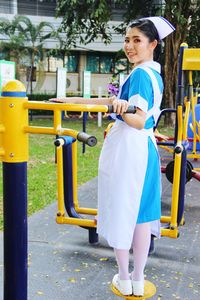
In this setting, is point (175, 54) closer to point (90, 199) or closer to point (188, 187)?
point (188, 187)

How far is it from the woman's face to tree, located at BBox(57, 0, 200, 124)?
395 inches

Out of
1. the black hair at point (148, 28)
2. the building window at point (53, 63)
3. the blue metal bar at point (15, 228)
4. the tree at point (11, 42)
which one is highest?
the tree at point (11, 42)

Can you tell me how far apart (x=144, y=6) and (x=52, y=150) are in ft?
25.8

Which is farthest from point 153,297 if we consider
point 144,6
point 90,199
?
point 144,6

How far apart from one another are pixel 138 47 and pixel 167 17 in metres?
10.8

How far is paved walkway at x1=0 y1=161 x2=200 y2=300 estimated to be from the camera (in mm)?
2684

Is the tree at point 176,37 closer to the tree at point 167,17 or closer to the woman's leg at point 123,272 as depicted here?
the tree at point 167,17

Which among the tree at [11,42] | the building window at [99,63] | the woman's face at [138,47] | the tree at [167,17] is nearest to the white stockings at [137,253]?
the woman's face at [138,47]

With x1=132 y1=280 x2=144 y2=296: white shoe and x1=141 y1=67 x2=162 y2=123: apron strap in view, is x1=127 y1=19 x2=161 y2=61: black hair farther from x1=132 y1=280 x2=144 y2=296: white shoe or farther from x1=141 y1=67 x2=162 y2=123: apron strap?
x1=132 y1=280 x2=144 y2=296: white shoe

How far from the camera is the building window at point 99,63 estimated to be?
25719 mm

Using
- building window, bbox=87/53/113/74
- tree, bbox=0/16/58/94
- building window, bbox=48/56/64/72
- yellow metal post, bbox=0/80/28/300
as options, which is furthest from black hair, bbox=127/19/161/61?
building window, bbox=87/53/113/74

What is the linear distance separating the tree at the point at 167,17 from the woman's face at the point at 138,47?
10030 millimetres

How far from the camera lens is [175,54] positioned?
13227 mm

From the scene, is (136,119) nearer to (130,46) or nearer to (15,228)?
(130,46)
